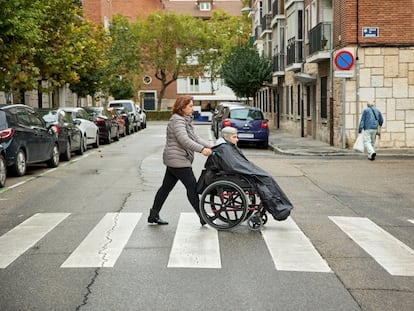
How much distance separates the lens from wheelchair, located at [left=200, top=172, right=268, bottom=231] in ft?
27.7

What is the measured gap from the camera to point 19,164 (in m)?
15.2

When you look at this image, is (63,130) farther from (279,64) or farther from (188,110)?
(279,64)

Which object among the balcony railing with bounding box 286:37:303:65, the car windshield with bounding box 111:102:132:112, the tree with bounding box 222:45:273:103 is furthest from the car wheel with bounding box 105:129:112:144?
the tree with bounding box 222:45:273:103

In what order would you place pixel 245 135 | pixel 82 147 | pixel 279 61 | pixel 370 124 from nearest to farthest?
pixel 370 124 < pixel 82 147 < pixel 245 135 < pixel 279 61

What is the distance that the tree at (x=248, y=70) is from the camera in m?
43.7

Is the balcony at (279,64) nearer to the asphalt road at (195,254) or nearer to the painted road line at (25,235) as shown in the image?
the asphalt road at (195,254)

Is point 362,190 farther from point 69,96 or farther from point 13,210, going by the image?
point 69,96

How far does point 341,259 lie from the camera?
23.0 feet

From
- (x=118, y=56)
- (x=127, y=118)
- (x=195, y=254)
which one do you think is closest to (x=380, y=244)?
(x=195, y=254)

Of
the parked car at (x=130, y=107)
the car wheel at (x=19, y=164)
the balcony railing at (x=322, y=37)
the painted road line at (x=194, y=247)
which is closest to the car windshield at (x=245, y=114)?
the balcony railing at (x=322, y=37)

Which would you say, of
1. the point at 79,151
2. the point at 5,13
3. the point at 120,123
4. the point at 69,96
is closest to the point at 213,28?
the point at 69,96

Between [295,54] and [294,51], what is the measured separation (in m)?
0.36

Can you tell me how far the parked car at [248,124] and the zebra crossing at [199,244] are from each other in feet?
55.4

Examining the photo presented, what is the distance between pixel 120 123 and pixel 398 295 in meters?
29.2
